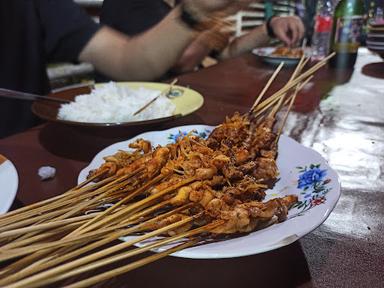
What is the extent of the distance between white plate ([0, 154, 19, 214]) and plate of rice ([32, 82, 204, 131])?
0.31 meters

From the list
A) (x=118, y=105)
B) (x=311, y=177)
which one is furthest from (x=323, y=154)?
(x=118, y=105)

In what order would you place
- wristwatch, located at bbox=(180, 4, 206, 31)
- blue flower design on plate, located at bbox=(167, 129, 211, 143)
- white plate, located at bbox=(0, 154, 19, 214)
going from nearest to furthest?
white plate, located at bbox=(0, 154, 19, 214)
blue flower design on plate, located at bbox=(167, 129, 211, 143)
wristwatch, located at bbox=(180, 4, 206, 31)

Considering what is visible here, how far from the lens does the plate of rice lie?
1188mm

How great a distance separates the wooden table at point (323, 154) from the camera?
2.06 feet

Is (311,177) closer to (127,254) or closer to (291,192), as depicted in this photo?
(291,192)

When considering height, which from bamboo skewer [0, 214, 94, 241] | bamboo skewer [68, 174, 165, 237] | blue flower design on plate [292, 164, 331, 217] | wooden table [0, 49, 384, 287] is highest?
bamboo skewer [0, 214, 94, 241]

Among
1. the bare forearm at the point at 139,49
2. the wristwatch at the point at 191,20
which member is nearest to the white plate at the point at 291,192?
the wristwatch at the point at 191,20

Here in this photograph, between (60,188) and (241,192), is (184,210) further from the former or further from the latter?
(60,188)

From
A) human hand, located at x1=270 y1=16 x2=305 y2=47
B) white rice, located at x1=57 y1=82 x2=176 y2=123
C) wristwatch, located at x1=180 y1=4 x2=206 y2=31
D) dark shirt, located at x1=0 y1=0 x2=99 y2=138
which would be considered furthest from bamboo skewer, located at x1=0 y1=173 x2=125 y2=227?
human hand, located at x1=270 y1=16 x2=305 y2=47

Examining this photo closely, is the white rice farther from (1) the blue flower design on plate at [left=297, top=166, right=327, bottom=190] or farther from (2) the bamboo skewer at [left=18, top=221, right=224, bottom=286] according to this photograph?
(2) the bamboo skewer at [left=18, top=221, right=224, bottom=286]

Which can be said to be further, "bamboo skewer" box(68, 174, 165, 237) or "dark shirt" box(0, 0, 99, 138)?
"dark shirt" box(0, 0, 99, 138)

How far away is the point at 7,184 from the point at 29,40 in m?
1.48

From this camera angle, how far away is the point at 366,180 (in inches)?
38.2

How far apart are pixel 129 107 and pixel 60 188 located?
0.48 metres
